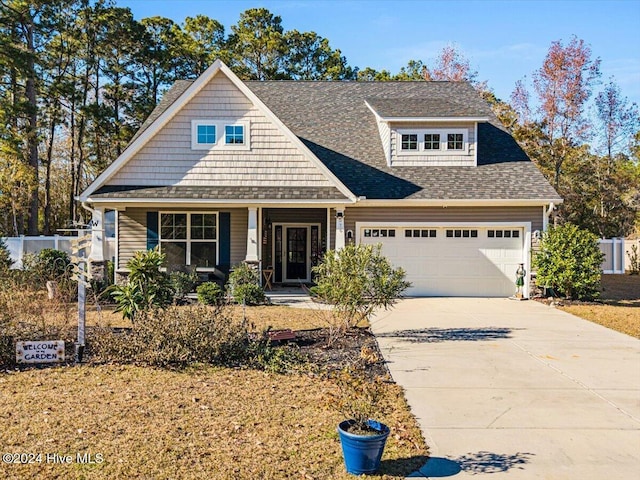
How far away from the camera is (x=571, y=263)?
1416 centimetres

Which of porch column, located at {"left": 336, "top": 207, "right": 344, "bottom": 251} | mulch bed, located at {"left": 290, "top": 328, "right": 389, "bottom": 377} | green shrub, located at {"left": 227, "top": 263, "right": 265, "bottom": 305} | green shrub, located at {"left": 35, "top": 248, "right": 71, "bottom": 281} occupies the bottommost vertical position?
mulch bed, located at {"left": 290, "top": 328, "right": 389, "bottom": 377}

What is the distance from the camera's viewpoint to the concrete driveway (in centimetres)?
462

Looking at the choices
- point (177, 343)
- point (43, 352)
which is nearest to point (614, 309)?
point (177, 343)

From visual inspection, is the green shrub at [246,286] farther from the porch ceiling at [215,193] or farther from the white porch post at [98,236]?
the white porch post at [98,236]

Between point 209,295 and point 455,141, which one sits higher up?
point 455,141

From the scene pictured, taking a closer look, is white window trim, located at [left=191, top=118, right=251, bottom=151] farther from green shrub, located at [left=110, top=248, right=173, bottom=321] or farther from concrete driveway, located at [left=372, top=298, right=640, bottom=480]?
concrete driveway, located at [left=372, top=298, right=640, bottom=480]

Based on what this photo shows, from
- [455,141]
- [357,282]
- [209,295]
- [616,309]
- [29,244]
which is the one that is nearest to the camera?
[357,282]

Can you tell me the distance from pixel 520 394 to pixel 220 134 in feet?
36.2

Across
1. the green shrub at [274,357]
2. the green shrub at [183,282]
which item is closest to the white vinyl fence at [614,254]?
the green shrub at [183,282]

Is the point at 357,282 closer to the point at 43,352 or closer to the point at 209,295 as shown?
the point at 43,352

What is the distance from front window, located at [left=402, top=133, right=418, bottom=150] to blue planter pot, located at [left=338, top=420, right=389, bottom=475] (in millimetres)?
13356

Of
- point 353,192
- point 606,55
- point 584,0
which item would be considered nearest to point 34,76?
point 353,192

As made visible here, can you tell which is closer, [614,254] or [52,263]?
[52,263]

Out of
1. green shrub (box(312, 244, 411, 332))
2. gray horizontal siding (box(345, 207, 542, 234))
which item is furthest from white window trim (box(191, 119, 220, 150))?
green shrub (box(312, 244, 411, 332))
